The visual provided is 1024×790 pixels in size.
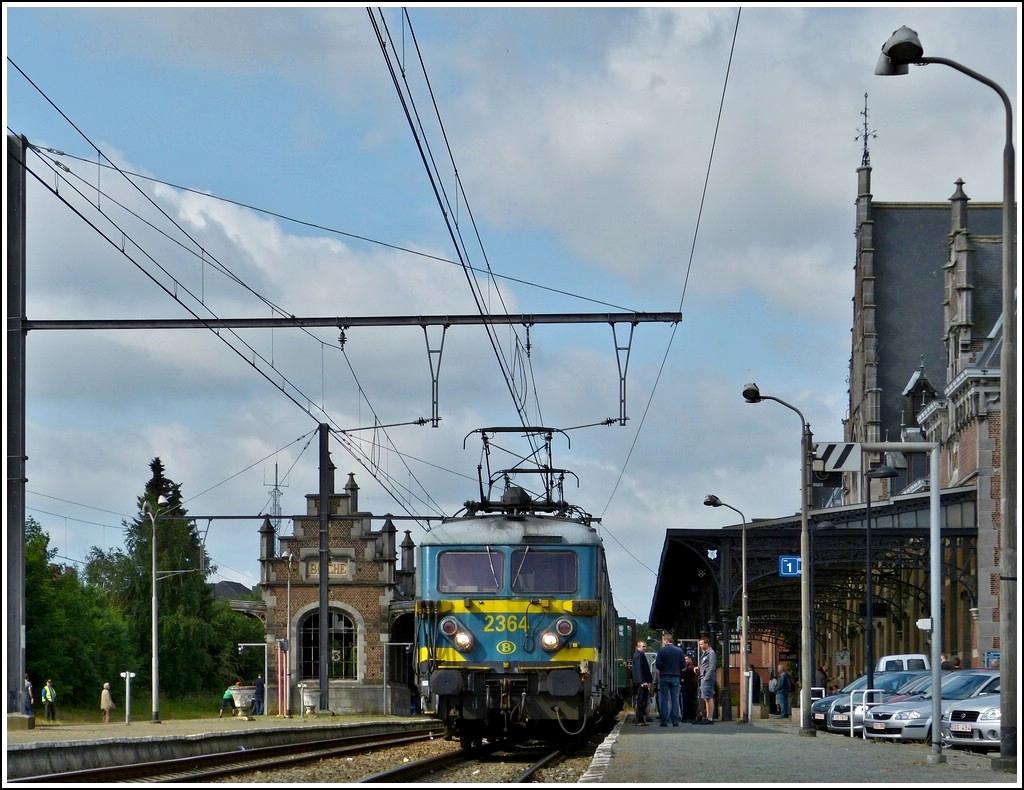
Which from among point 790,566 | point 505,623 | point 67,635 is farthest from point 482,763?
point 67,635

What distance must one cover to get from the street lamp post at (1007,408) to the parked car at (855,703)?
11041 millimetres

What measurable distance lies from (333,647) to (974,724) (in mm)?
48741

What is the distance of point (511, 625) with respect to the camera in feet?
Answer: 68.2

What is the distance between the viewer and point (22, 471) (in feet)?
68.6

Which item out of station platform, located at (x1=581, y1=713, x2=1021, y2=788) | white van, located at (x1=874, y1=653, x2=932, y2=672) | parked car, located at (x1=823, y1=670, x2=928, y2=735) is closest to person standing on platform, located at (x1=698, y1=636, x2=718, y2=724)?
parked car, located at (x1=823, y1=670, x2=928, y2=735)

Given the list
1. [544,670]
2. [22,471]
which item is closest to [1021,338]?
[544,670]

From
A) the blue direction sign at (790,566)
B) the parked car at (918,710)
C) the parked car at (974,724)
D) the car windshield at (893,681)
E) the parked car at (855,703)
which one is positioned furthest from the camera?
the blue direction sign at (790,566)

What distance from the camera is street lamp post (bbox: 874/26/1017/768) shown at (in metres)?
15.7

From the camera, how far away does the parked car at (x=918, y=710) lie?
960 inches

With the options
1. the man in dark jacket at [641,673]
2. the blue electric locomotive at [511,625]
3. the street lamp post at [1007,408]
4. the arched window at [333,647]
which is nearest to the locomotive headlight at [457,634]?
the blue electric locomotive at [511,625]

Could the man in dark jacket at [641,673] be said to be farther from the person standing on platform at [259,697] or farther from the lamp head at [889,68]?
the person standing on platform at [259,697]

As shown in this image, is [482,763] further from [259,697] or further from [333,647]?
[333,647]

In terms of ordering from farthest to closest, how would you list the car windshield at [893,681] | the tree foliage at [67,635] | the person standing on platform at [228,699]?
1. the tree foliage at [67,635]
2. the person standing on platform at [228,699]
3. the car windshield at [893,681]

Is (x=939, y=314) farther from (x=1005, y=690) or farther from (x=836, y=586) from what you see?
(x=1005, y=690)
